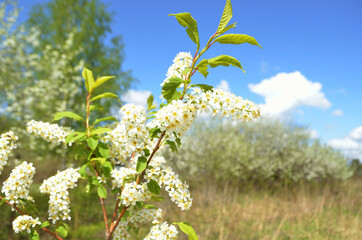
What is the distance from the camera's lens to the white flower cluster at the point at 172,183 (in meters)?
1.59

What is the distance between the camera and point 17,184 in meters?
1.65

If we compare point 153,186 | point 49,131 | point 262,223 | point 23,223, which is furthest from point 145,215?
point 262,223

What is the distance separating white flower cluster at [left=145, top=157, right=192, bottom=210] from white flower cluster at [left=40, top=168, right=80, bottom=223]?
1.71 ft

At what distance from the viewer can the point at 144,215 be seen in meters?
1.90

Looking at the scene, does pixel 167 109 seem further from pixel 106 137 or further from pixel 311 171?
pixel 311 171

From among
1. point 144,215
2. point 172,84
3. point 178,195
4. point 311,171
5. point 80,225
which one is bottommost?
point 80,225

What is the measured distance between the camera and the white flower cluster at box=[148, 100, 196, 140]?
1.28 m

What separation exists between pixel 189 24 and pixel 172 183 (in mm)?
947

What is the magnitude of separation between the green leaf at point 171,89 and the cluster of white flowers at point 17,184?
1.06 meters

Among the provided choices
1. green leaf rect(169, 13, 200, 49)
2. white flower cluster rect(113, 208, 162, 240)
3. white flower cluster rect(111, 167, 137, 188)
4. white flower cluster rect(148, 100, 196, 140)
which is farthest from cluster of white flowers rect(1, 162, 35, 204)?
green leaf rect(169, 13, 200, 49)

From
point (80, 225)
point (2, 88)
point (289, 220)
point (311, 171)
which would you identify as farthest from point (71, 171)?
point (311, 171)

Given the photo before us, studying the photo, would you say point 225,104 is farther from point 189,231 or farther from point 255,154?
point 255,154

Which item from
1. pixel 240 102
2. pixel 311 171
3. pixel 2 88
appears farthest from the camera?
pixel 311 171

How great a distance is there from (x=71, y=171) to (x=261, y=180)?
1108cm
